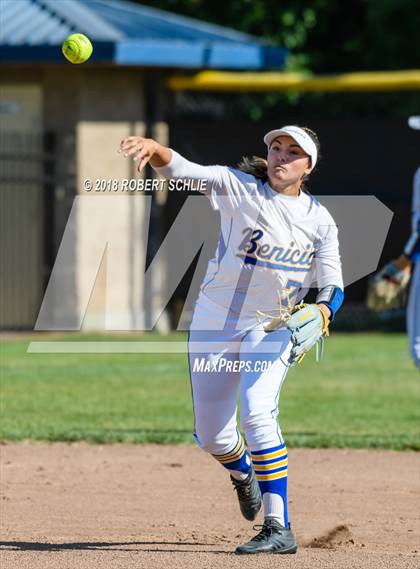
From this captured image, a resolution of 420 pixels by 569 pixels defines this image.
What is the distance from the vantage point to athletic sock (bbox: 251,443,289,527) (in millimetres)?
6180

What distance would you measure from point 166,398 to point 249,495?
5089 mm

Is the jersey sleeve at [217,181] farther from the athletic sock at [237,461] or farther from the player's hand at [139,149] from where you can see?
the athletic sock at [237,461]

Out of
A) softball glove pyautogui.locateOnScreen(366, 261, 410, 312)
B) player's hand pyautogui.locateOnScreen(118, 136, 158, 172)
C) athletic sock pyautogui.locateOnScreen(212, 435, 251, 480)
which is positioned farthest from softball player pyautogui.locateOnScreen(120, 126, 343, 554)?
softball glove pyautogui.locateOnScreen(366, 261, 410, 312)

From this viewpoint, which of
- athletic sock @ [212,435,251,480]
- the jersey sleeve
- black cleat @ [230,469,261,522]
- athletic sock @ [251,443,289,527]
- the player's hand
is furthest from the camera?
black cleat @ [230,469,261,522]

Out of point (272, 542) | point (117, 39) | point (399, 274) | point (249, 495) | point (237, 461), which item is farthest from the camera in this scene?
point (117, 39)

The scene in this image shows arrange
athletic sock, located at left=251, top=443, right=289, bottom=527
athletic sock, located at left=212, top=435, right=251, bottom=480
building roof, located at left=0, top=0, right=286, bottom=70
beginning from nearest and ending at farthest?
athletic sock, located at left=251, top=443, right=289, bottom=527 < athletic sock, located at left=212, top=435, right=251, bottom=480 < building roof, located at left=0, top=0, right=286, bottom=70

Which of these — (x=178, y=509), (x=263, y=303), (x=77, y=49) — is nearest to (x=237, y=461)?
(x=263, y=303)

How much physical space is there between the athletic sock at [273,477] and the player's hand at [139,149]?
1.60m

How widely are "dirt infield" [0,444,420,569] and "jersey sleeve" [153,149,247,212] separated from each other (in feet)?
5.90

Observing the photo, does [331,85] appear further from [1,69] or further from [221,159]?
[1,69]

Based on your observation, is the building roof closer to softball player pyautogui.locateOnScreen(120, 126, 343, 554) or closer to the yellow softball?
the yellow softball

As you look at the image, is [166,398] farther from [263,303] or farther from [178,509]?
[263,303]
